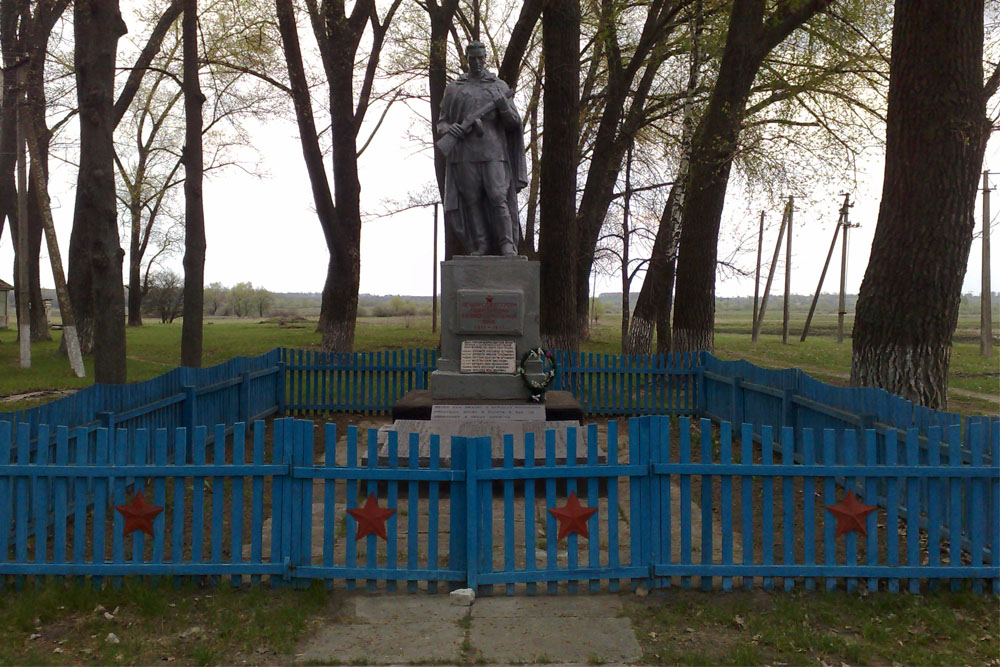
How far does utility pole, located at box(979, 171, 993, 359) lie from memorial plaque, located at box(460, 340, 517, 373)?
2251cm

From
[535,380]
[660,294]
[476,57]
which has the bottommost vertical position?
[535,380]

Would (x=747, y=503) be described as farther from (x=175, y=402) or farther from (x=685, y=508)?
(x=175, y=402)

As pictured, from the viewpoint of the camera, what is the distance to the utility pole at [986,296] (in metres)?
25.4

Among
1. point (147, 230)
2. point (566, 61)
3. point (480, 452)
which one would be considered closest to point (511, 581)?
point (480, 452)

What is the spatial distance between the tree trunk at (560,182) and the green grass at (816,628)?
9132 millimetres

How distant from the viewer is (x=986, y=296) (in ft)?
85.4

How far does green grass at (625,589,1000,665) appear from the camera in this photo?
3830 millimetres

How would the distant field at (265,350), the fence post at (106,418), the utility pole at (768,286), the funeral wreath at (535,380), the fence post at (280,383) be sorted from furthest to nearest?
the utility pole at (768,286) < the distant field at (265,350) < the fence post at (280,383) < the funeral wreath at (535,380) < the fence post at (106,418)

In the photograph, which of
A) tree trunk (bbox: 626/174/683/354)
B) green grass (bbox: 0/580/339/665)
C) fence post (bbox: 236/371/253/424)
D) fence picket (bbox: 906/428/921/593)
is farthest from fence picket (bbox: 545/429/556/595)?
tree trunk (bbox: 626/174/683/354)

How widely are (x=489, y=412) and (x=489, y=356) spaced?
631 millimetres

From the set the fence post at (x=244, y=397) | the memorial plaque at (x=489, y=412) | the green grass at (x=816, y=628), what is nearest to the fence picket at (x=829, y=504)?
the green grass at (x=816, y=628)

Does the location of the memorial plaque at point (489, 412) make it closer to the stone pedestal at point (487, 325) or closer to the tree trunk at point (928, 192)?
the stone pedestal at point (487, 325)

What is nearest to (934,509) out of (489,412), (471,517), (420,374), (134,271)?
(471,517)

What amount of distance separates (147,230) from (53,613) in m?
34.6
